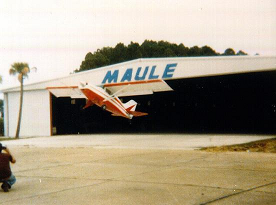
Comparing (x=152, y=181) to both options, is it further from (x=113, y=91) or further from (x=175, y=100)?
(x=175, y=100)

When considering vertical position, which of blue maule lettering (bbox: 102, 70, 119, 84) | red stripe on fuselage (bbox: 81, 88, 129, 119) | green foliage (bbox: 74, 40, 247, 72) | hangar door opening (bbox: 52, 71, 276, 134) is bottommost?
hangar door opening (bbox: 52, 71, 276, 134)

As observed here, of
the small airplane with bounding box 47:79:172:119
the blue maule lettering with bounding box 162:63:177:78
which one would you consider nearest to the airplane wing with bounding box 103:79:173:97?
the small airplane with bounding box 47:79:172:119

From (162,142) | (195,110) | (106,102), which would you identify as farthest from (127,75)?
(195,110)

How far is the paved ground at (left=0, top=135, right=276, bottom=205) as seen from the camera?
6609 mm

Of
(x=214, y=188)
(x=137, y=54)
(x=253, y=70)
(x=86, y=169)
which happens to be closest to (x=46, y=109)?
(x=253, y=70)

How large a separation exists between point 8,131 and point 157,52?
4000 cm

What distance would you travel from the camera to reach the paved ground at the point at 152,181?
21.7 ft

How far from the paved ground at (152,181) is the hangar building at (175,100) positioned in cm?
1324

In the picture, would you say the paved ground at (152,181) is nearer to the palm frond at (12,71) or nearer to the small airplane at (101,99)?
the small airplane at (101,99)

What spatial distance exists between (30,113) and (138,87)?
43.0 feet

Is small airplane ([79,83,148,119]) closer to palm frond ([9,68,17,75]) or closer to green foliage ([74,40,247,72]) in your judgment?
palm frond ([9,68,17,75])

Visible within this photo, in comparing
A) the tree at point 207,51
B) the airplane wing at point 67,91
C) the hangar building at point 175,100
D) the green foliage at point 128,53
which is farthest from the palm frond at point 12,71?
the tree at point 207,51

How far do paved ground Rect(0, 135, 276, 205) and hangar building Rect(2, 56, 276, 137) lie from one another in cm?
1324

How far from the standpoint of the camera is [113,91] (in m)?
28.6
